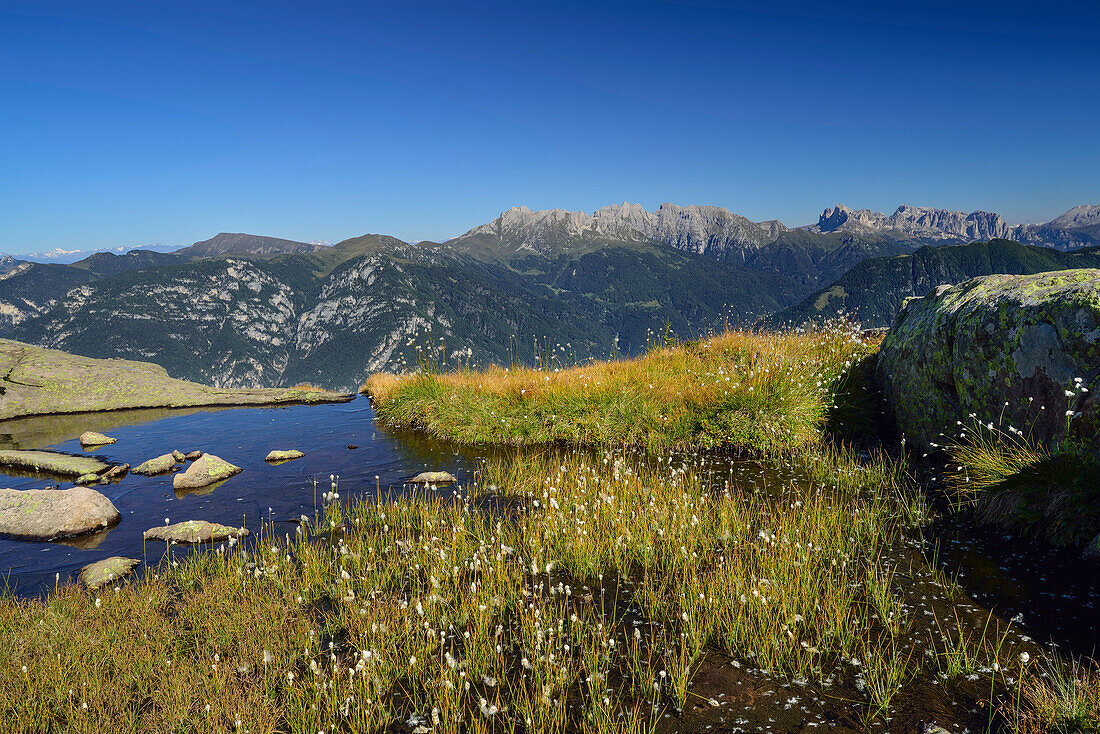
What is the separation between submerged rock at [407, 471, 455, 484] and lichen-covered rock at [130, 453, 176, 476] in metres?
5.94

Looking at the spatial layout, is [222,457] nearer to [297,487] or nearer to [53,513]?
[297,487]

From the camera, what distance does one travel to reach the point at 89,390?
18703mm

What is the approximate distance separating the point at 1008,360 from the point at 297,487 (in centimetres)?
1338

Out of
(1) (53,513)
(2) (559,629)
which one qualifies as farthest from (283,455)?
(2) (559,629)

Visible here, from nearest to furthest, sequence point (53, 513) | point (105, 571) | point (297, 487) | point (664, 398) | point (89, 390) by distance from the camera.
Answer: point (105, 571) < point (53, 513) < point (297, 487) < point (664, 398) < point (89, 390)

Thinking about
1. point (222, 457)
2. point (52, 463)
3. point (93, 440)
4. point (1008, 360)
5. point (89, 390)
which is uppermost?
point (1008, 360)

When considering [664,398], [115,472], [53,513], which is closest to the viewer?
[53,513]

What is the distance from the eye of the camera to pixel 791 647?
516 centimetres

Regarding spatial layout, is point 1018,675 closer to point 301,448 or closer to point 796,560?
point 796,560

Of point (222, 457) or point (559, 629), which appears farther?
point (222, 457)

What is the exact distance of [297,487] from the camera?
10812mm

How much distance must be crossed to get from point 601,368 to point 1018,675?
500 inches

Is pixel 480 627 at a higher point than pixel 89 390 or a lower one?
lower

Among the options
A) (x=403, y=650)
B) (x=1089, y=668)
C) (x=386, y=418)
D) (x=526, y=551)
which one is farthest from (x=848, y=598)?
(x=386, y=418)
